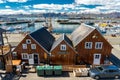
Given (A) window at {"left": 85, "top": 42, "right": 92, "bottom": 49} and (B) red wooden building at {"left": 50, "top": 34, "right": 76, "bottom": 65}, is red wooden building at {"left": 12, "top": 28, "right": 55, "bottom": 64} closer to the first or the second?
(B) red wooden building at {"left": 50, "top": 34, "right": 76, "bottom": 65}

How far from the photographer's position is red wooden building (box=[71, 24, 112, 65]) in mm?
26797

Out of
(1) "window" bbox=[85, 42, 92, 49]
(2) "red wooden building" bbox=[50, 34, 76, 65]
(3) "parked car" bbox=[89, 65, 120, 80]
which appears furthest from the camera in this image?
(1) "window" bbox=[85, 42, 92, 49]

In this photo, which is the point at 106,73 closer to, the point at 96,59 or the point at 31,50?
the point at 96,59

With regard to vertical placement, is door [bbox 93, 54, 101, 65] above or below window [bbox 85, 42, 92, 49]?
below

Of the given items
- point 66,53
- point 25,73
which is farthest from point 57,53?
point 25,73

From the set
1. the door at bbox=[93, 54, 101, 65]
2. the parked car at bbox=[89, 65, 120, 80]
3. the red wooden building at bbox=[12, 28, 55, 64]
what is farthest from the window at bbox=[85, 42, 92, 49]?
the red wooden building at bbox=[12, 28, 55, 64]

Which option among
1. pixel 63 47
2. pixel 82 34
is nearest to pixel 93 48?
pixel 82 34

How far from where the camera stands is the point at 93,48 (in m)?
27.5

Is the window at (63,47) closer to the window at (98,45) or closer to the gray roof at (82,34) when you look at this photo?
the gray roof at (82,34)

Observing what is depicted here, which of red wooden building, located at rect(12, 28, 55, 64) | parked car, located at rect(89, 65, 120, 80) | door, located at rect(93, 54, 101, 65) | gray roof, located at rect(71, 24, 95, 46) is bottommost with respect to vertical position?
parked car, located at rect(89, 65, 120, 80)

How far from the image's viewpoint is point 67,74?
2394 cm

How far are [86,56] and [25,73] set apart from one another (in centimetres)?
1155

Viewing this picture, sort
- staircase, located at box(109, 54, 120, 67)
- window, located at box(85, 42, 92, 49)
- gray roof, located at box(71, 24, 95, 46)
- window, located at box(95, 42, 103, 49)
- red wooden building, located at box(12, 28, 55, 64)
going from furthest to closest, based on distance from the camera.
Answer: staircase, located at box(109, 54, 120, 67)
gray roof, located at box(71, 24, 95, 46)
window, located at box(85, 42, 92, 49)
window, located at box(95, 42, 103, 49)
red wooden building, located at box(12, 28, 55, 64)

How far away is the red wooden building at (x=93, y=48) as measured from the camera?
87.9 ft
